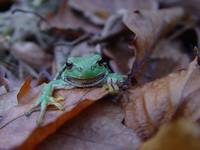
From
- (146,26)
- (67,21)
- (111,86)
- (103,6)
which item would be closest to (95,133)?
(111,86)

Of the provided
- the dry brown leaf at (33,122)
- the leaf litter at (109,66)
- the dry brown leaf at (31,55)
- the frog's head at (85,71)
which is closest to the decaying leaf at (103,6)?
the leaf litter at (109,66)

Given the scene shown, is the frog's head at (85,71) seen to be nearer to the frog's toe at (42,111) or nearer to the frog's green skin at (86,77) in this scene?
the frog's green skin at (86,77)

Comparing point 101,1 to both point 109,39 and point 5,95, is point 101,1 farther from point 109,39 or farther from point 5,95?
point 5,95

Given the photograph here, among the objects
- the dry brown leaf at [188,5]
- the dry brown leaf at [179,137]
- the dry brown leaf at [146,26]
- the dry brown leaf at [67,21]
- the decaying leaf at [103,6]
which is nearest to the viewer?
the dry brown leaf at [179,137]

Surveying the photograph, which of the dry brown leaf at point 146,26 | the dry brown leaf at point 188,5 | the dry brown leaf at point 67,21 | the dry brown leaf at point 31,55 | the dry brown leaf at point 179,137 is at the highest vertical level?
the dry brown leaf at point 179,137

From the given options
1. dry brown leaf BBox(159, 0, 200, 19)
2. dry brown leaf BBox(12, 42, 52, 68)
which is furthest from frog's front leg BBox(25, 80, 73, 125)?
dry brown leaf BBox(159, 0, 200, 19)

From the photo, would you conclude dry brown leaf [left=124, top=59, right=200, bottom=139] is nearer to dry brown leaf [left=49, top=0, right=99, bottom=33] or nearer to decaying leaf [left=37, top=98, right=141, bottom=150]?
decaying leaf [left=37, top=98, right=141, bottom=150]
